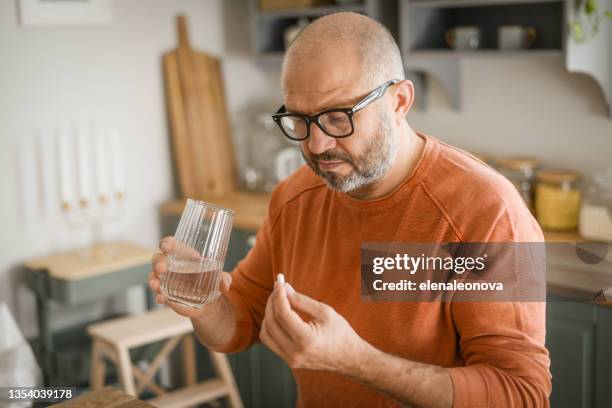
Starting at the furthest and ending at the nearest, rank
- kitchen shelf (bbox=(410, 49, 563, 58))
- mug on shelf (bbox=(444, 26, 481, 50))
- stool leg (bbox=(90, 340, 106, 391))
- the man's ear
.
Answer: stool leg (bbox=(90, 340, 106, 391)), mug on shelf (bbox=(444, 26, 481, 50)), kitchen shelf (bbox=(410, 49, 563, 58)), the man's ear

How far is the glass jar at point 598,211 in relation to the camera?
7.80ft

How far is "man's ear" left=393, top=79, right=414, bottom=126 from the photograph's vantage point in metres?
1.48

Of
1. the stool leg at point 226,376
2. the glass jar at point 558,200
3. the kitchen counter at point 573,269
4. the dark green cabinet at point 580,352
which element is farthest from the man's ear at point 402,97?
the stool leg at point 226,376

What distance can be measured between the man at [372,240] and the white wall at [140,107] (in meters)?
1.38

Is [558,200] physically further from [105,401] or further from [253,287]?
[105,401]

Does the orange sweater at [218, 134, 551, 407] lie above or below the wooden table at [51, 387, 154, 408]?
above

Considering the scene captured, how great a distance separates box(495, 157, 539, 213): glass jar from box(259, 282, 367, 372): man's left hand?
167 cm

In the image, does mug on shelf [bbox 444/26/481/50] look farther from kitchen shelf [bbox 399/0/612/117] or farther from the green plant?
the green plant

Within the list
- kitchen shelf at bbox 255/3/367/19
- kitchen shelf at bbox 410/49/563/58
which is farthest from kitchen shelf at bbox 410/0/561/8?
kitchen shelf at bbox 255/3/367/19

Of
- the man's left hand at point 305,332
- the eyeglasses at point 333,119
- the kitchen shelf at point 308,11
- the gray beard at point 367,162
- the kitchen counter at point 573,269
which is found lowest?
the kitchen counter at point 573,269

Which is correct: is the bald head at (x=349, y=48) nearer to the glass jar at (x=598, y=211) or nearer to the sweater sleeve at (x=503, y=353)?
the sweater sleeve at (x=503, y=353)

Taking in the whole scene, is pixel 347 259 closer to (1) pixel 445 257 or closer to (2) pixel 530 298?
(1) pixel 445 257

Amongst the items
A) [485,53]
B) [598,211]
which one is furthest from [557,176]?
[485,53]

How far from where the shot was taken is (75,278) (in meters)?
2.85
